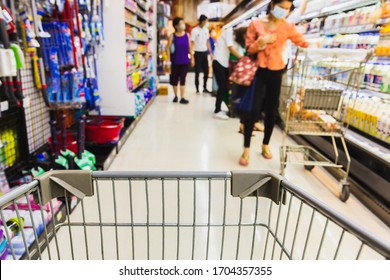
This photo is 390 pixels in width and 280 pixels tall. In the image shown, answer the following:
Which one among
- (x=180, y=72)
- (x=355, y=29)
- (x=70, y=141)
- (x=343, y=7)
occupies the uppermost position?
(x=343, y=7)

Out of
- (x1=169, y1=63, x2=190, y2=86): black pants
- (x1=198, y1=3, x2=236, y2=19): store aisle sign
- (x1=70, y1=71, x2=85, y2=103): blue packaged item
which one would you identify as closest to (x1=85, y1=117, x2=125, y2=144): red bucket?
(x1=70, y1=71, x2=85, y2=103): blue packaged item

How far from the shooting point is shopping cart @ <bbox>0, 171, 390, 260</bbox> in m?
0.75

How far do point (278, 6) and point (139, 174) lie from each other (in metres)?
2.26

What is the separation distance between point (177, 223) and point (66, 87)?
2.20 metres

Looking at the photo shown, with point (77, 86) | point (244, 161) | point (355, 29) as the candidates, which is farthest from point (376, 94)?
point (77, 86)

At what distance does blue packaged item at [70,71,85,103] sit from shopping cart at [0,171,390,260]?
888 millimetres

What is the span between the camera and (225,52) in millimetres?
4840

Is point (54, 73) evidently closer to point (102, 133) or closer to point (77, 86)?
point (77, 86)

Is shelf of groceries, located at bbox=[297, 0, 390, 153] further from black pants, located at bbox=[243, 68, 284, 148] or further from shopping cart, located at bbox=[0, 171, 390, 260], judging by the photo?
shopping cart, located at bbox=[0, 171, 390, 260]

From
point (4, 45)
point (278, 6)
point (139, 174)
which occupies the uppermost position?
point (278, 6)

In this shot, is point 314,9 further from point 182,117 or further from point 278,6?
point 182,117

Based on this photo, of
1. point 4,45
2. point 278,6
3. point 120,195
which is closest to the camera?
point 4,45
